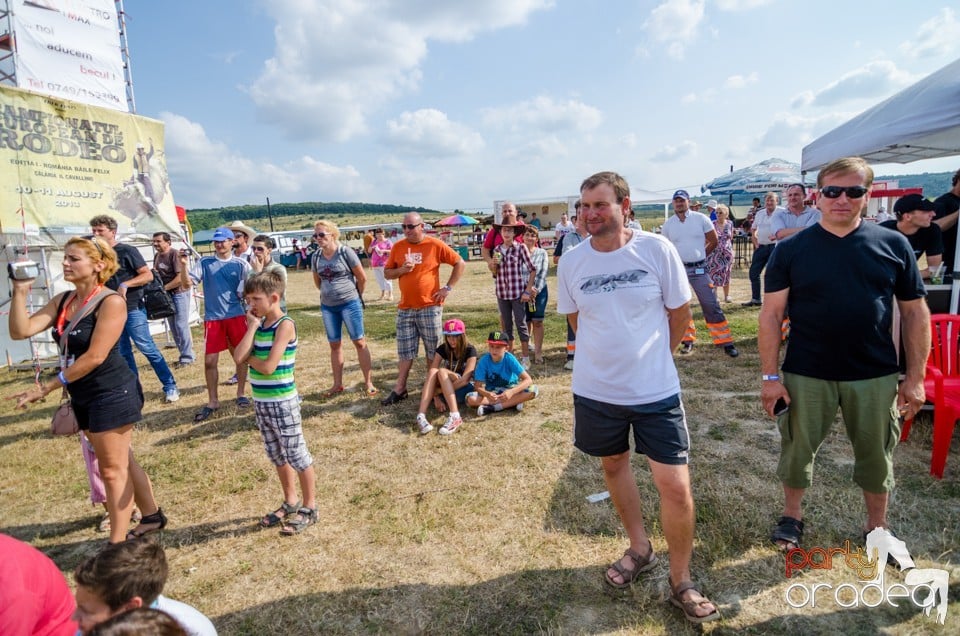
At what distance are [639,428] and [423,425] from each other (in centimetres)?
280

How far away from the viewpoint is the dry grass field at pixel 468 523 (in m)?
2.42

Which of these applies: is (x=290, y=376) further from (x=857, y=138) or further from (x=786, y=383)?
(x=857, y=138)

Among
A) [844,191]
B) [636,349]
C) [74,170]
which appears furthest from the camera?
[74,170]

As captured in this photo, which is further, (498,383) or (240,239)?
(240,239)

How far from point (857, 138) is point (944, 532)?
4.99 meters

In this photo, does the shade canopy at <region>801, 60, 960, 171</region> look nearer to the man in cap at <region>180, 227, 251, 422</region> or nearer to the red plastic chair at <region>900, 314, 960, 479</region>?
the red plastic chair at <region>900, 314, 960, 479</region>

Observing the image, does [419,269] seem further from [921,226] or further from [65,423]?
[921,226]

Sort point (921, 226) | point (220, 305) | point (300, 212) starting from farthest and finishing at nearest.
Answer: point (300, 212) → point (220, 305) → point (921, 226)

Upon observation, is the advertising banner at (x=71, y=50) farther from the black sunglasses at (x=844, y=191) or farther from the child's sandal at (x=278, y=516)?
the black sunglasses at (x=844, y=191)

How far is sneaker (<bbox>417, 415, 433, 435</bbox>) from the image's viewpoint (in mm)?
4652

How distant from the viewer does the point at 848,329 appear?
2338 mm

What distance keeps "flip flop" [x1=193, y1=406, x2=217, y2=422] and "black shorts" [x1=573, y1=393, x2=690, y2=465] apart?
14.7 ft

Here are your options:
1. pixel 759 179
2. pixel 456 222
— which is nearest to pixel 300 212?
pixel 456 222

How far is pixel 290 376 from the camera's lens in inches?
123
